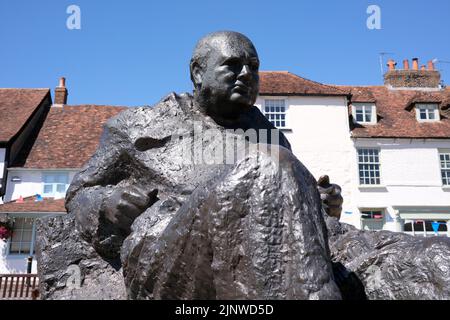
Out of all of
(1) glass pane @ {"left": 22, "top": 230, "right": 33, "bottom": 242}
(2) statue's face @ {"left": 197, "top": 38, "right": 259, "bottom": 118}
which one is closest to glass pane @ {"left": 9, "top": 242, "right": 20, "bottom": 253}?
(1) glass pane @ {"left": 22, "top": 230, "right": 33, "bottom": 242}

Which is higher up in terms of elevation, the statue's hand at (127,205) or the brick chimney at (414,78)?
the brick chimney at (414,78)

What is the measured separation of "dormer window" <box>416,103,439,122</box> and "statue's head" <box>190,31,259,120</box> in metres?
25.2

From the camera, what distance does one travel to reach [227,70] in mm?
3035

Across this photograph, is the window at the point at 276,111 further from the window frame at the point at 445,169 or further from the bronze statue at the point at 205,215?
the bronze statue at the point at 205,215

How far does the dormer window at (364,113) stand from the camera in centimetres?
2582

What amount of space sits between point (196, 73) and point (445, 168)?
24.0 meters

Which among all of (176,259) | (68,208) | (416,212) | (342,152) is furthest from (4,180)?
(176,259)

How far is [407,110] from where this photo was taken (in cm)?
2714

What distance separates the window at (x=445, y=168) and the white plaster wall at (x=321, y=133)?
4.80 metres

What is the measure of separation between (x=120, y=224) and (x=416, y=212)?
23.2m

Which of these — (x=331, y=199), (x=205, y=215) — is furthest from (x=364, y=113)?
(x=205, y=215)

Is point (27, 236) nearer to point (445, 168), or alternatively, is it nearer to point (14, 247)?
point (14, 247)

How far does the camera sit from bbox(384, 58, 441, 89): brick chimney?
3014 centimetres

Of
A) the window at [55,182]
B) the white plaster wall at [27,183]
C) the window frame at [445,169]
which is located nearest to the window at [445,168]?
the window frame at [445,169]
